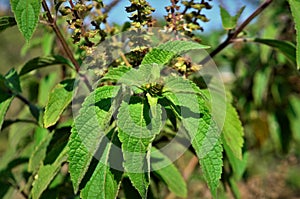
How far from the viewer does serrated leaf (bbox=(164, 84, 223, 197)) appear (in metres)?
0.70

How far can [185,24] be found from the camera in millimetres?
917

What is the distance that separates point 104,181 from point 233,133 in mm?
323

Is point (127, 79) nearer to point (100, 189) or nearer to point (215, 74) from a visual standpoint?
point (100, 189)

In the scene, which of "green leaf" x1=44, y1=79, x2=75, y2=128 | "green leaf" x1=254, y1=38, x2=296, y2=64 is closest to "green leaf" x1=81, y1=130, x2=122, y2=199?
"green leaf" x1=44, y1=79, x2=75, y2=128

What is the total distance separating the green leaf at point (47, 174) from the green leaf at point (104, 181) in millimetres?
139

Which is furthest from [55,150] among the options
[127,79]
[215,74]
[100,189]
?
[215,74]

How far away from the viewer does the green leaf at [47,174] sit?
0.93 m

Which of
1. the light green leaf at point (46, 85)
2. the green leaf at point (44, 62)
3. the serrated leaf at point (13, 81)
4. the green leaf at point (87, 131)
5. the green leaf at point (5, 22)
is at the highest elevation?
the green leaf at point (5, 22)

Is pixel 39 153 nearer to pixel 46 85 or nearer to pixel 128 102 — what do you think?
pixel 128 102

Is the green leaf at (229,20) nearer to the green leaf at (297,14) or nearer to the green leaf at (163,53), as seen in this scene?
the green leaf at (297,14)

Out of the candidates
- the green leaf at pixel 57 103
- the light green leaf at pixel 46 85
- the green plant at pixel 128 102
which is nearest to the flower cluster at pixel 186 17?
the green plant at pixel 128 102

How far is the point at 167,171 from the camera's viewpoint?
1.16m

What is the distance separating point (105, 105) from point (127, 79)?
2.1 inches

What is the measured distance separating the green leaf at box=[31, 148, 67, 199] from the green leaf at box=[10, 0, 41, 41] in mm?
292
